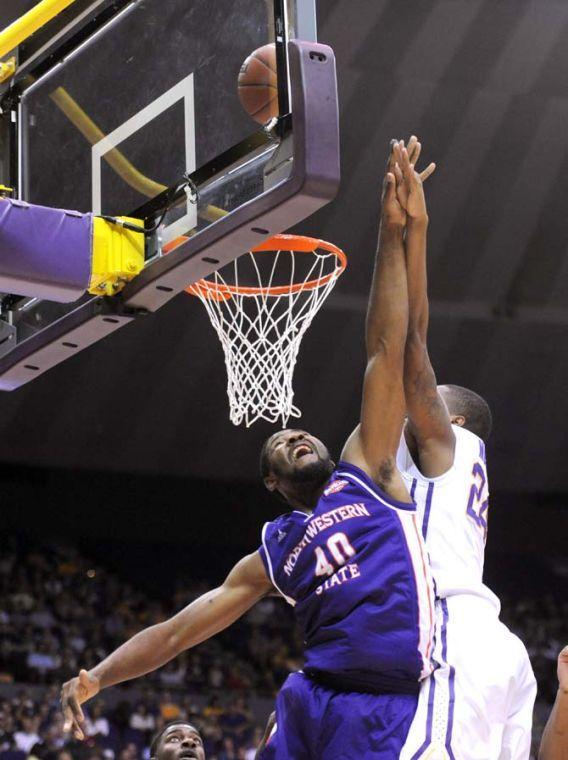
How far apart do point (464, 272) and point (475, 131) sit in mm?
1639

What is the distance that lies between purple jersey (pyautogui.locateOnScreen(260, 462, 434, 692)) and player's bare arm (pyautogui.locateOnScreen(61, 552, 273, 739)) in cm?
49

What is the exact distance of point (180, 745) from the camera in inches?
193

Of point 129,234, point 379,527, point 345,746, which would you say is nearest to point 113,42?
point 129,234

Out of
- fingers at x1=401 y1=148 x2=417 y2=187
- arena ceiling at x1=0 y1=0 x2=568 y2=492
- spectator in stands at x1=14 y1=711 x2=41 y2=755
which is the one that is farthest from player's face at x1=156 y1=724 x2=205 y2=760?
arena ceiling at x1=0 y1=0 x2=568 y2=492

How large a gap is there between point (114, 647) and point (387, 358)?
1020 cm

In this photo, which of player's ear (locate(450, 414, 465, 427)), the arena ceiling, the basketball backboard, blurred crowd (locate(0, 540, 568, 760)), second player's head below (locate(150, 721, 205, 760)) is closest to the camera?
the basketball backboard

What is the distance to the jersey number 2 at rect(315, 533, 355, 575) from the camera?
350 cm

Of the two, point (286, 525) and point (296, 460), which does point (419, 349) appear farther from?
point (286, 525)

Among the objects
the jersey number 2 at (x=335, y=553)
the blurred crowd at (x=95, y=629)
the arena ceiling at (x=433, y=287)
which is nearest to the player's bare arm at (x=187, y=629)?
the jersey number 2 at (x=335, y=553)

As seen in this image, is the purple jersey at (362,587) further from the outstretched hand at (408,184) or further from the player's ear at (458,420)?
the outstretched hand at (408,184)

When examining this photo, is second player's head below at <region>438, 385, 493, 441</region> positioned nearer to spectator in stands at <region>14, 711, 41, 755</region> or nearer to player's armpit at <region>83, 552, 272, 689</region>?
player's armpit at <region>83, 552, 272, 689</region>

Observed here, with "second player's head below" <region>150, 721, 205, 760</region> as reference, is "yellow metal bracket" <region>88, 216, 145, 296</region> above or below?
above

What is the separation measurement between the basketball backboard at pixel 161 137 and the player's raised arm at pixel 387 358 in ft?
0.97

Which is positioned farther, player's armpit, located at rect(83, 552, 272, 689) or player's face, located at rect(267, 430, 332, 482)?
player's armpit, located at rect(83, 552, 272, 689)
